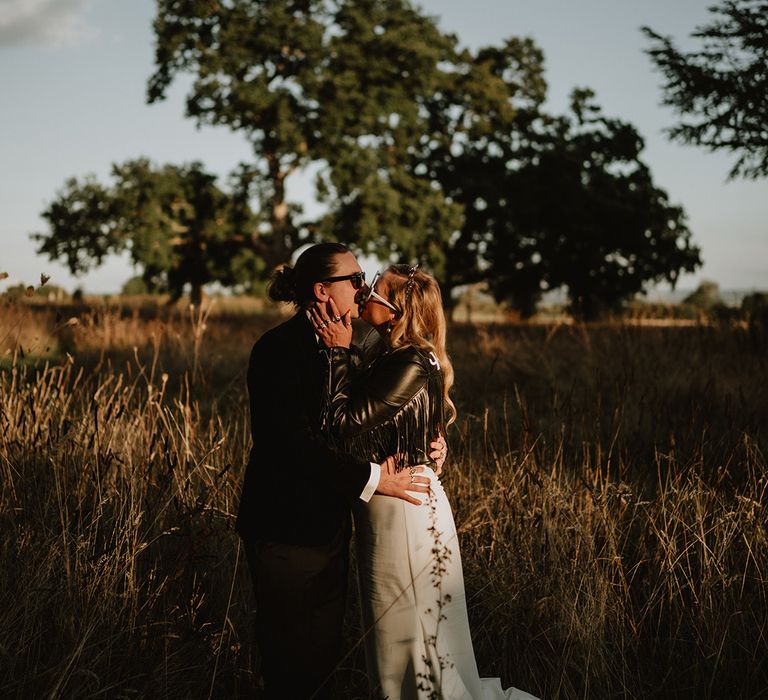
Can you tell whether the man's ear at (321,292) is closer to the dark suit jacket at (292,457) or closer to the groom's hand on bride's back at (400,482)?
the dark suit jacket at (292,457)

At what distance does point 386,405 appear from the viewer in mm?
2463

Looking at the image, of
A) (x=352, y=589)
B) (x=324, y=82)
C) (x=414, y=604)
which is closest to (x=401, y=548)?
(x=414, y=604)

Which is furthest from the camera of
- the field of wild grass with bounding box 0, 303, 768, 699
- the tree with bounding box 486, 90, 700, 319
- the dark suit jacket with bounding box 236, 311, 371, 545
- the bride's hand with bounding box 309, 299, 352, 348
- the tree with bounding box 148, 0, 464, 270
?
the tree with bounding box 486, 90, 700, 319

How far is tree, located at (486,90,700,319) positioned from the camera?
29000mm


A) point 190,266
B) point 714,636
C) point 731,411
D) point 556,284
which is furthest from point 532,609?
point 556,284

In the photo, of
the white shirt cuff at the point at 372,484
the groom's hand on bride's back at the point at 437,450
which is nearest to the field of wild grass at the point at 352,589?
the white shirt cuff at the point at 372,484

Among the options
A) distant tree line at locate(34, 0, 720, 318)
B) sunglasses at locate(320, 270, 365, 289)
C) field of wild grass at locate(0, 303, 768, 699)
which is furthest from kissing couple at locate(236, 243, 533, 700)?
distant tree line at locate(34, 0, 720, 318)

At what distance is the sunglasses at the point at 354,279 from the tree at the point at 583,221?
89.0ft

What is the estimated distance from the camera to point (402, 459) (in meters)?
2.59

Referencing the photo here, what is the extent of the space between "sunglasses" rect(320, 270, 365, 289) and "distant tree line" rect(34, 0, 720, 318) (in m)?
17.1

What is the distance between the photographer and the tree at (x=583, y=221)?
1142 inches

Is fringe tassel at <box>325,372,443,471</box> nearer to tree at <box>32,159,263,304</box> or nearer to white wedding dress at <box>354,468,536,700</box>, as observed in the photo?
white wedding dress at <box>354,468,536,700</box>

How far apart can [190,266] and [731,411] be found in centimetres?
2206

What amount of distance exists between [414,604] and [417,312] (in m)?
1.09
